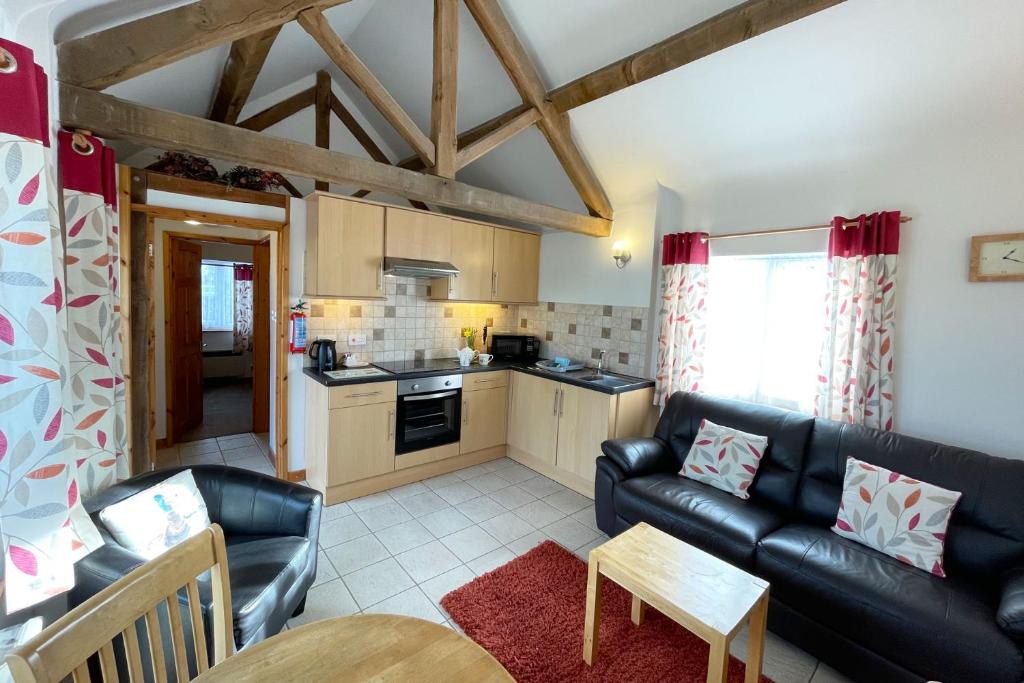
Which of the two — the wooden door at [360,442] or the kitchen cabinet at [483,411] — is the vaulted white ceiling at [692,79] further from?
the wooden door at [360,442]

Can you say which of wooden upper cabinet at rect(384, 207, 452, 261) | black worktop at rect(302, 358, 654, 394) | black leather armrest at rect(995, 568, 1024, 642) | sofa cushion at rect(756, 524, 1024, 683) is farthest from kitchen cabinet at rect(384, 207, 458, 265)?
black leather armrest at rect(995, 568, 1024, 642)

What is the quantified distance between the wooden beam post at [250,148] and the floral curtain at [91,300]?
13cm

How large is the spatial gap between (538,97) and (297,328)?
2.48 metres

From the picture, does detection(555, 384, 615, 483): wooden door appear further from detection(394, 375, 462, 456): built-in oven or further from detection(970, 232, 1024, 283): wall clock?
detection(970, 232, 1024, 283): wall clock

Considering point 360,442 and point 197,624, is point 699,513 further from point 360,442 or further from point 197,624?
point 360,442

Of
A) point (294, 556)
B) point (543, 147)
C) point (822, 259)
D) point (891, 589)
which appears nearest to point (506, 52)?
point (543, 147)

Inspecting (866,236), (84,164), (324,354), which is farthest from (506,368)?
(84,164)

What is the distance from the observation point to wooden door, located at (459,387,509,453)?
3.80 meters

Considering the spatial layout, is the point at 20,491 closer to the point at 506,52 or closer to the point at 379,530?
the point at 379,530

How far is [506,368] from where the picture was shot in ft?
13.2

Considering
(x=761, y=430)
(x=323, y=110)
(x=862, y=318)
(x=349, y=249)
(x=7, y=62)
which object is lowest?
(x=761, y=430)

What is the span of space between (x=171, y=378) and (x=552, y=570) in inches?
149

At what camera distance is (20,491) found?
4.39 feet

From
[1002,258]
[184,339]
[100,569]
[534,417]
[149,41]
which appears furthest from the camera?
[184,339]
